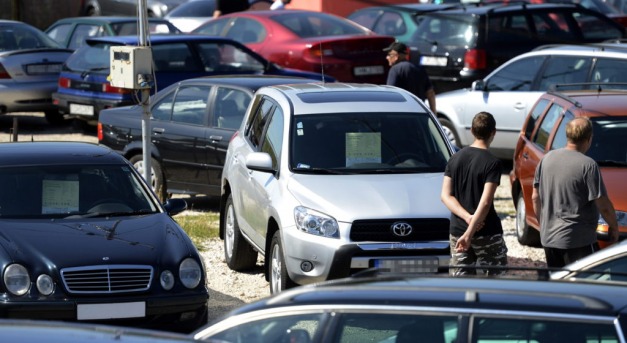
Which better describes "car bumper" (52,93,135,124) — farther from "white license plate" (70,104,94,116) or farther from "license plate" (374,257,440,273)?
"license plate" (374,257,440,273)

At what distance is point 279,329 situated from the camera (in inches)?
171

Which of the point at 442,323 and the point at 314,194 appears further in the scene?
the point at 314,194

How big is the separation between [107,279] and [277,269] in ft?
5.34

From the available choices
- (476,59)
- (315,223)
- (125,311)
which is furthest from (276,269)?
(476,59)

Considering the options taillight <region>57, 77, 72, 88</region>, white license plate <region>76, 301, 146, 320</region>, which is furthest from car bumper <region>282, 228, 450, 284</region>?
taillight <region>57, 77, 72, 88</region>

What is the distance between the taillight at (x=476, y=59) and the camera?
17.6 metres

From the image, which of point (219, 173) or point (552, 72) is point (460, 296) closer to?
point (219, 173)

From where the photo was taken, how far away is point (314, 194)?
29.1 ft

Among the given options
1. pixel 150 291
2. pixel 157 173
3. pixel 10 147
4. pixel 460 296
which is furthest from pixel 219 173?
pixel 460 296

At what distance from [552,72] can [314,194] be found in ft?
21.3

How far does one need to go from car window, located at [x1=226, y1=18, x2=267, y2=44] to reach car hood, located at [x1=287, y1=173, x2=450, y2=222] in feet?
34.7

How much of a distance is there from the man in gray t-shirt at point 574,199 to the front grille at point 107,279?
101 inches

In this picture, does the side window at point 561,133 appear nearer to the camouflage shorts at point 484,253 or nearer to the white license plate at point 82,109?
the camouflage shorts at point 484,253

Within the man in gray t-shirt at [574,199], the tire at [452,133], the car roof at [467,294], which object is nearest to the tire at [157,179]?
the tire at [452,133]
